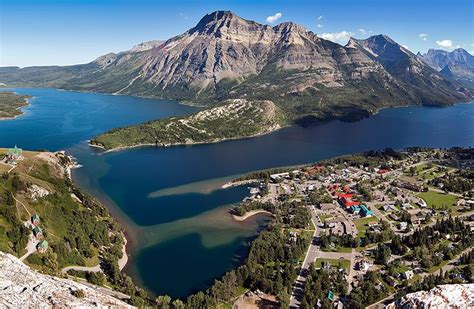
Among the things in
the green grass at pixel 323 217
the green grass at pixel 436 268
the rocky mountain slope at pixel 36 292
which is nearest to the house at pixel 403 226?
the green grass at pixel 436 268

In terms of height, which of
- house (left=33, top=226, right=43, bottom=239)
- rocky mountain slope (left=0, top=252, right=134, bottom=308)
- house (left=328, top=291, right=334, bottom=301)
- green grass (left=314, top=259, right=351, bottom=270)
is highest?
rocky mountain slope (left=0, top=252, right=134, bottom=308)

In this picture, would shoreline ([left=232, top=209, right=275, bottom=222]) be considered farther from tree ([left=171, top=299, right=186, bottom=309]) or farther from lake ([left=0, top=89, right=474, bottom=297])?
tree ([left=171, top=299, right=186, bottom=309])

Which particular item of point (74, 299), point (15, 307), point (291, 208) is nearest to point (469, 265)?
point (291, 208)

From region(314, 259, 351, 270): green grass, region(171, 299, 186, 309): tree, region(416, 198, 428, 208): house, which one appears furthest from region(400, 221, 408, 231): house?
region(171, 299, 186, 309): tree

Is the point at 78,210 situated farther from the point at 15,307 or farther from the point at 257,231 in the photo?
the point at 15,307

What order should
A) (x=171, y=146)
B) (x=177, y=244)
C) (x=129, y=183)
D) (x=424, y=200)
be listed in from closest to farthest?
(x=177, y=244) < (x=424, y=200) < (x=129, y=183) < (x=171, y=146)

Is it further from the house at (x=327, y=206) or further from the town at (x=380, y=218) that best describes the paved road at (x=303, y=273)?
the house at (x=327, y=206)

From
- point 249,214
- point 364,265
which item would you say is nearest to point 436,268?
point 364,265

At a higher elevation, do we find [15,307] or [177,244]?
[15,307]
